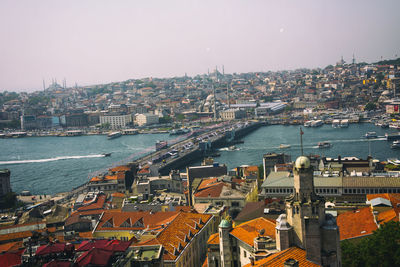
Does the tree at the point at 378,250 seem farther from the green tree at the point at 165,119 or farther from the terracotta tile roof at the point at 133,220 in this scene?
the green tree at the point at 165,119

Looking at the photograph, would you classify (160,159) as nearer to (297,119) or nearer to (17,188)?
(17,188)

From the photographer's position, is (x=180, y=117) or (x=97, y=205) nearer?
(x=97, y=205)

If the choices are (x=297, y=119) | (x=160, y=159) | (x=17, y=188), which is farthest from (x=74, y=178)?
(x=297, y=119)

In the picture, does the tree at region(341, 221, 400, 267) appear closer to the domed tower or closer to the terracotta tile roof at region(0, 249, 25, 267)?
the domed tower

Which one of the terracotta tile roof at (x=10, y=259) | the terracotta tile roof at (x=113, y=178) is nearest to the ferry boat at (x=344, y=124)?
the terracotta tile roof at (x=113, y=178)

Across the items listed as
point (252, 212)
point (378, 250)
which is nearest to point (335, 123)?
point (252, 212)

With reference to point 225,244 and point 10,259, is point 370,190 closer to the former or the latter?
point 225,244
